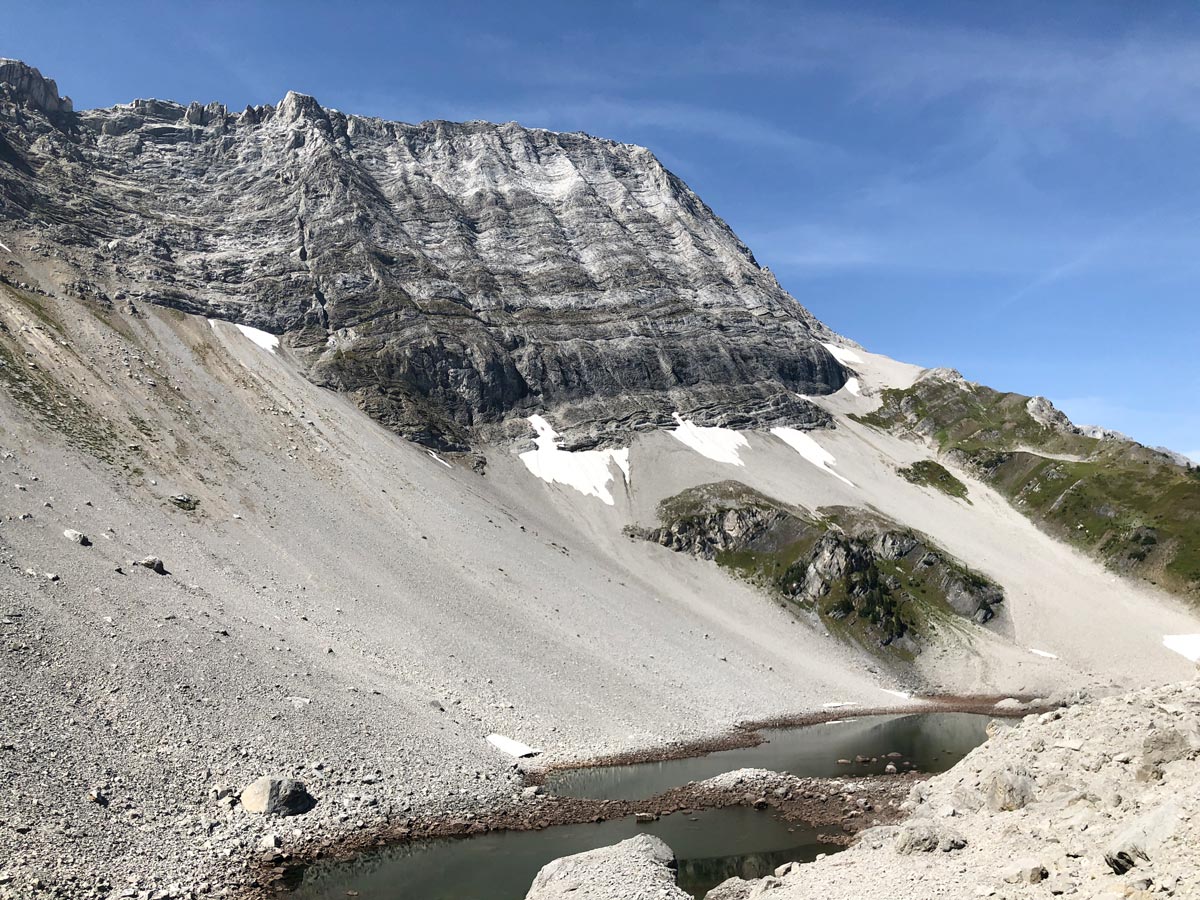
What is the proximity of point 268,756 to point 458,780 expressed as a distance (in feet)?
33.2

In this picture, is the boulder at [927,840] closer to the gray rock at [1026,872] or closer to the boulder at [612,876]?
the gray rock at [1026,872]

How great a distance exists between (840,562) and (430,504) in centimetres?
5468

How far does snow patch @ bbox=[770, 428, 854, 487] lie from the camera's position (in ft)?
437

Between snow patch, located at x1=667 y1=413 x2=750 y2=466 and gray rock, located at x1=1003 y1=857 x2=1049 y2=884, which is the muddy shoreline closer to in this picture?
gray rock, located at x1=1003 y1=857 x2=1049 y2=884

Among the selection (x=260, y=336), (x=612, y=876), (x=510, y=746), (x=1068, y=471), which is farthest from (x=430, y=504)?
(x=1068, y=471)

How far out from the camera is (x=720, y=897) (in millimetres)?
27922

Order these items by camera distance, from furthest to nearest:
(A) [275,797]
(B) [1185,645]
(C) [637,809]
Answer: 1. (B) [1185,645]
2. (C) [637,809]
3. (A) [275,797]

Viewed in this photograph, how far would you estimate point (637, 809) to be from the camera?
4147 cm

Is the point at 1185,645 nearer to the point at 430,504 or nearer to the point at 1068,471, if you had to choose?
the point at 1068,471

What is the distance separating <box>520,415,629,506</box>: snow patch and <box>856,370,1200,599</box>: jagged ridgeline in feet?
209

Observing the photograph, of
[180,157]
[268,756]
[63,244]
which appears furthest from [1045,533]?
[180,157]

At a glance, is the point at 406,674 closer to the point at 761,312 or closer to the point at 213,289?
the point at 213,289

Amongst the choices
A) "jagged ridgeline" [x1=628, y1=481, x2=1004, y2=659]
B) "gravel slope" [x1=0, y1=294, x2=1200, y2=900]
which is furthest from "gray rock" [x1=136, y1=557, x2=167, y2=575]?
"jagged ridgeline" [x1=628, y1=481, x2=1004, y2=659]

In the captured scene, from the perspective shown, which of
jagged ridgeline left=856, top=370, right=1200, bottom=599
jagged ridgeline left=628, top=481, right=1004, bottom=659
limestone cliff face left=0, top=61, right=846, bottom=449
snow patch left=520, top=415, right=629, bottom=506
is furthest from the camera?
limestone cliff face left=0, top=61, right=846, bottom=449
